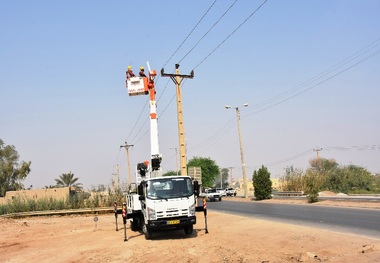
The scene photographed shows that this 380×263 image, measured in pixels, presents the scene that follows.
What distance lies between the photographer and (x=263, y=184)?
48000mm

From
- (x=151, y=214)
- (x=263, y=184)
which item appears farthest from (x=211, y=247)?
(x=263, y=184)

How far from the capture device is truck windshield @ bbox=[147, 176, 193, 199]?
1529 centimetres

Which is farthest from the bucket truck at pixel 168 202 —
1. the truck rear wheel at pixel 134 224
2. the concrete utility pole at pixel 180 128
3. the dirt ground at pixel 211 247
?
the concrete utility pole at pixel 180 128

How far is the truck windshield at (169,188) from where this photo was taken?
15289 millimetres

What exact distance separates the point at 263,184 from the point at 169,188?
34.1 meters

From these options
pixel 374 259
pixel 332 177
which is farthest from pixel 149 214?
pixel 332 177

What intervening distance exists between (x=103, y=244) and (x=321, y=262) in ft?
28.5

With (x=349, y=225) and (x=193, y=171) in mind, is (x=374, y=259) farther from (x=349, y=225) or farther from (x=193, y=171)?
(x=193, y=171)

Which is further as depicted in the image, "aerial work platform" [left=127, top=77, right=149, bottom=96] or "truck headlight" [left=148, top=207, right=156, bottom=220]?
"aerial work platform" [left=127, top=77, right=149, bottom=96]

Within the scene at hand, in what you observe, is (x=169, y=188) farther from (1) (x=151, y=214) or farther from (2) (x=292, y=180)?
(2) (x=292, y=180)

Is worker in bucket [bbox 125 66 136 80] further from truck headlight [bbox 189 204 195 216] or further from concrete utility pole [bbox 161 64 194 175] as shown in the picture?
truck headlight [bbox 189 204 195 216]

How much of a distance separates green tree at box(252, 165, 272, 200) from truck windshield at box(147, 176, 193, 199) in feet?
110

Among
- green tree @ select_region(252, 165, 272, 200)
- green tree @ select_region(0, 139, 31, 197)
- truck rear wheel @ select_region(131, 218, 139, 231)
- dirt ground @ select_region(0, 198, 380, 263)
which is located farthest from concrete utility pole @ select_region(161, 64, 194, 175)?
green tree @ select_region(0, 139, 31, 197)

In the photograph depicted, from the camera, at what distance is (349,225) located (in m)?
17.2
